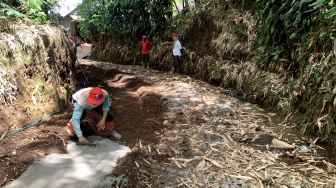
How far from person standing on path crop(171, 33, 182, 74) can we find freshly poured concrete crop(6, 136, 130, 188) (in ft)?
23.0

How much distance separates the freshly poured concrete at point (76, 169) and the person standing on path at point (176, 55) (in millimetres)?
7012

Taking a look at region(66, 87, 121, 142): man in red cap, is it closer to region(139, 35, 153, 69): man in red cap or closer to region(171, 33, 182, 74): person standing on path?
region(171, 33, 182, 74): person standing on path

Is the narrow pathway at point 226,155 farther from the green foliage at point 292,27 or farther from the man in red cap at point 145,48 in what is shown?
the man in red cap at point 145,48

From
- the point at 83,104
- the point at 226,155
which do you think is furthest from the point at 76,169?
the point at 226,155

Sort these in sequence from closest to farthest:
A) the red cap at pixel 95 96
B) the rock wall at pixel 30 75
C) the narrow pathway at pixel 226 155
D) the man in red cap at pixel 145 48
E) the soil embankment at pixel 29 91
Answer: the narrow pathway at pixel 226 155 < the soil embankment at pixel 29 91 < the red cap at pixel 95 96 < the rock wall at pixel 30 75 < the man in red cap at pixel 145 48

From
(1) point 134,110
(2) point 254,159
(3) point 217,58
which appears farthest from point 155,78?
(2) point 254,159

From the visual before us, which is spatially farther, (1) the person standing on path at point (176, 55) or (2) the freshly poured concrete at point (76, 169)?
(1) the person standing on path at point (176, 55)

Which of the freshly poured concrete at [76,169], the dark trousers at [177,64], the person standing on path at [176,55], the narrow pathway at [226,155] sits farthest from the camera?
the dark trousers at [177,64]

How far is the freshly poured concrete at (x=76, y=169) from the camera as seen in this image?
10.5ft

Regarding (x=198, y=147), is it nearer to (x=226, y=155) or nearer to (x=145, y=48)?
(x=226, y=155)

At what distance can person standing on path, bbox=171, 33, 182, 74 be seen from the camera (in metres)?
10.7

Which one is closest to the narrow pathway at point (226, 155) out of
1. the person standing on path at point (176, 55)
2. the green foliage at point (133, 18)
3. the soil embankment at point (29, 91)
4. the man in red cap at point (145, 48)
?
the soil embankment at point (29, 91)

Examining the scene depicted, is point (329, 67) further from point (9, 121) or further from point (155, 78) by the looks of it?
point (155, 78)

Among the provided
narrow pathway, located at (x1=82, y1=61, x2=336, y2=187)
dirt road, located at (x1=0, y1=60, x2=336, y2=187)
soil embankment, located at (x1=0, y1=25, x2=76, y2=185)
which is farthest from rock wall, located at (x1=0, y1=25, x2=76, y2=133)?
narrow pathway, located at (x1=82, y1=61, x2=336, y2=187)
